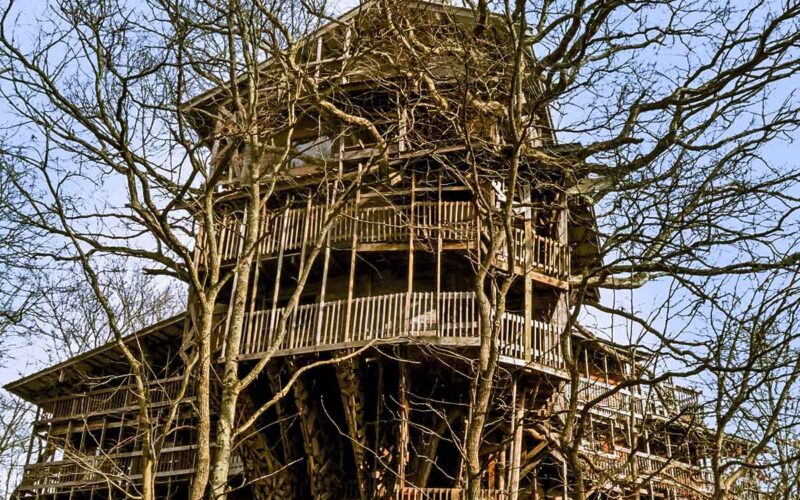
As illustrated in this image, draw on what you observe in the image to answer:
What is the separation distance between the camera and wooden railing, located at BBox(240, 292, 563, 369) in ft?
55.5

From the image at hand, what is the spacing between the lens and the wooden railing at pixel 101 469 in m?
21.8

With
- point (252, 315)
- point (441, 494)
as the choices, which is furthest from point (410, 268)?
point (441, 494)

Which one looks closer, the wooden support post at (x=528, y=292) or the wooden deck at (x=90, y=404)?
the wooden support post at (x=528, y=292)

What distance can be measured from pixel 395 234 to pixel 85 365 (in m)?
12.2

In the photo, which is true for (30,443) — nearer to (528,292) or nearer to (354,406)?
(354,406)

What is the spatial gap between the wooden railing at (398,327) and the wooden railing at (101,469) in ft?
15.3

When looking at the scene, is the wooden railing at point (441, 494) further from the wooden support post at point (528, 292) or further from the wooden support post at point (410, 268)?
the wooden support post at point (410, 268)

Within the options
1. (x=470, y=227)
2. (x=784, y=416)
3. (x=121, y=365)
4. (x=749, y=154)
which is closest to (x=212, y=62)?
(x=749, y=154)

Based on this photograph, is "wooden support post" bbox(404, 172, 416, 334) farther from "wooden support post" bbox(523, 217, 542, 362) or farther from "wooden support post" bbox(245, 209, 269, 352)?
"wooden support post" bbox(245, 209, 269, 352)

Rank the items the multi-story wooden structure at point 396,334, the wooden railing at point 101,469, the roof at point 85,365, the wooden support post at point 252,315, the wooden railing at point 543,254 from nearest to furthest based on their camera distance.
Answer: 1. the multi-story wooden structure at point 396,334
2. the wooden railing at point 543,254
3. the wooden support post at point 252,315
4. the wooden railing at point 101,469
5. the roof at point 85,365

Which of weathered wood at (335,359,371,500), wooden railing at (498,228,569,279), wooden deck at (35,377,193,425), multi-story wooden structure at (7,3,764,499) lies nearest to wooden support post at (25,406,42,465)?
wooden deck at (35,377,193,425)

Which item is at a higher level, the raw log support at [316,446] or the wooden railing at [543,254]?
the wooden railing at [543,254]

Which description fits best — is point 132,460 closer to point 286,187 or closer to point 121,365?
point 121,365

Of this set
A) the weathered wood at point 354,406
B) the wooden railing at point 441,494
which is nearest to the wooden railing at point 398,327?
the weathered wood at point 354,406
